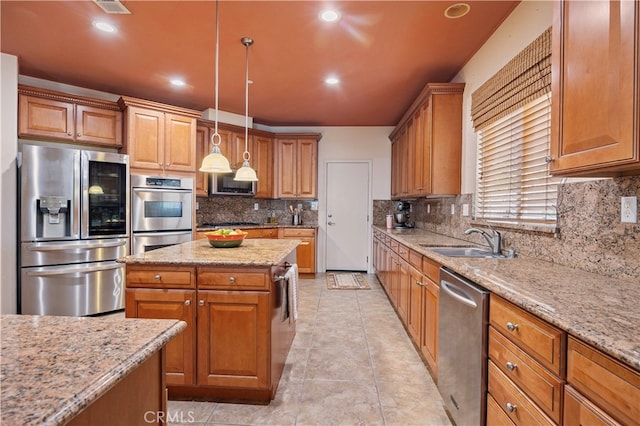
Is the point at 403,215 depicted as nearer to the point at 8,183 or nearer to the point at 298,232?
the point at 298,232

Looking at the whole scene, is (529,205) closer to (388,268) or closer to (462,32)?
(462,32)

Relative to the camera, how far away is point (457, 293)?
1597 millimetres

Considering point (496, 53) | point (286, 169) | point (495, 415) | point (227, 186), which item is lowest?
point (495, 415)

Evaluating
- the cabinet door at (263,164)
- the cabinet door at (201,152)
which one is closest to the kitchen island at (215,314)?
the cabinet door at (201,152)

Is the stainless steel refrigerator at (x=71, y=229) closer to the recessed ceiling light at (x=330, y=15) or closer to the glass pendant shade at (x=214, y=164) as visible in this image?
the glass pendant shade at (x=214, y=164)

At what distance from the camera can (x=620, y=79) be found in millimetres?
1004

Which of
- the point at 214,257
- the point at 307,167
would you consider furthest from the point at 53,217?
the point at 307,167

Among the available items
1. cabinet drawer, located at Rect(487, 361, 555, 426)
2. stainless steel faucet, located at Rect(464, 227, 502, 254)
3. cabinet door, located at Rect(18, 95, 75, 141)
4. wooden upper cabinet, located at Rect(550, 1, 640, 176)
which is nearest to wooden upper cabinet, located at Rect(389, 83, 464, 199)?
stainless steel faucet, located at Rect(464, 227, 502, 254)

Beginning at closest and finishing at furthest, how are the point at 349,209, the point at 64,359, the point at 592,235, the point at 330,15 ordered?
1. the point at 64,359
2. the point at 592,235
3. the point at 330,15
4. the point at 349,209

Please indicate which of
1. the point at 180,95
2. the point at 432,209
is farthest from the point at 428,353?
the point at 180,95

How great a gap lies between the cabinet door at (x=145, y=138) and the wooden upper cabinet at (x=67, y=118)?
210mm

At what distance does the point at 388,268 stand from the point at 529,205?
2.06 m

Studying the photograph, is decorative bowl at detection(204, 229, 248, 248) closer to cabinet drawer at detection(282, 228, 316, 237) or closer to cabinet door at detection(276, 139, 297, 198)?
cabinet drawer at detection(282, 228, 316, 237)

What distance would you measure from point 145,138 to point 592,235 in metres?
4.14
